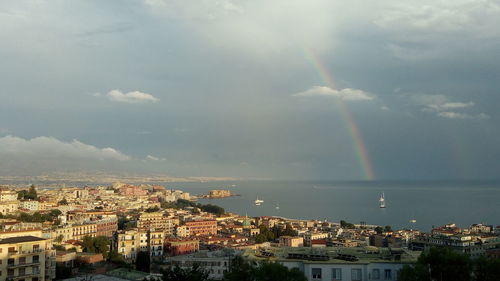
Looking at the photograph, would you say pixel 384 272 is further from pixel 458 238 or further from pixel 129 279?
pixel 458 238

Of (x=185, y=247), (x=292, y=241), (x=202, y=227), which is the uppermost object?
(x=292, y=241)

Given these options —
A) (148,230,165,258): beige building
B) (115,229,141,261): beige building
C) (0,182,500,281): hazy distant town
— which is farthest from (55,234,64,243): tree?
(148,230,165,258): beige building

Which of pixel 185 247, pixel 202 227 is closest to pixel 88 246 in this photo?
pixel 185 247

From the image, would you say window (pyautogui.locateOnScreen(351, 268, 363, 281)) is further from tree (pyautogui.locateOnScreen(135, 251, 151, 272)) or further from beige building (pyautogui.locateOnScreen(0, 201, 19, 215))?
beige building (pyautogui.locateOnScreen(0, 201, 19, 215))

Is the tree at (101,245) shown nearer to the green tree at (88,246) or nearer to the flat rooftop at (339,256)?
the green tree at (88,246)

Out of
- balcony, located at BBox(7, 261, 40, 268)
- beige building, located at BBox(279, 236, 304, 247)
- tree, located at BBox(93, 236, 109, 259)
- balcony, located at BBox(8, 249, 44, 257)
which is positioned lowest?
beige building, located at BBox(279, 236, 304, 247)

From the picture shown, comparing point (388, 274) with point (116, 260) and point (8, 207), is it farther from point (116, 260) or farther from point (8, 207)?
point (8, 207)

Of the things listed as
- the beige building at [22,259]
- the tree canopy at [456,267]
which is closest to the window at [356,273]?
the tree canopy at [456,267]
